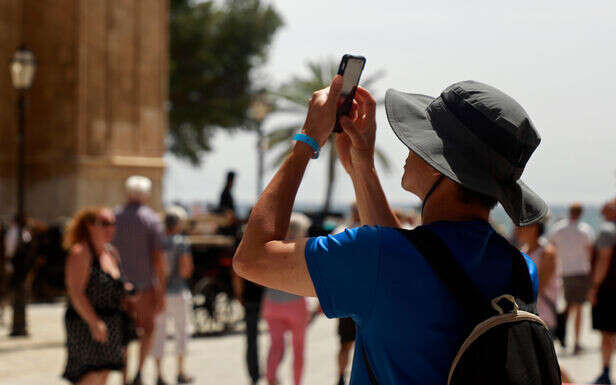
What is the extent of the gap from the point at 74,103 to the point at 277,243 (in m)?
18.5

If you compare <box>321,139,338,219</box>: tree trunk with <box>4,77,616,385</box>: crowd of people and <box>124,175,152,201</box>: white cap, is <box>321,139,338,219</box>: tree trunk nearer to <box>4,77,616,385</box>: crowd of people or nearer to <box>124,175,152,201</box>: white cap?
<box>124,175,152,201</box>: white cap

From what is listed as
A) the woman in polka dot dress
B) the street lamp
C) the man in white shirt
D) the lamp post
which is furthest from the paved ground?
the street lamp

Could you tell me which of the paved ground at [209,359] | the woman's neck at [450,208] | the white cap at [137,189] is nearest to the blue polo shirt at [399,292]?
the woman's neck at [450,208]

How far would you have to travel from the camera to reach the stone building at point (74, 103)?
63.9 feet

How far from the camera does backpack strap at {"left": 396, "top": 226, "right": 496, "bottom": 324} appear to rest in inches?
74.0

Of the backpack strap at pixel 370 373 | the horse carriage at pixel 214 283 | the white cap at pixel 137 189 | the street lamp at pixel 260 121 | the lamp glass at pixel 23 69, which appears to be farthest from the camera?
the street lamp at pixel 260 121

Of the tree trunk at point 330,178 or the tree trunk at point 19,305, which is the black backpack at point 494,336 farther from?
the tree trunk at point 330,178

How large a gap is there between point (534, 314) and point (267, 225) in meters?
0.66

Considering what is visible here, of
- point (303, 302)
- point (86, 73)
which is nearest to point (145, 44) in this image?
point (86, 73)

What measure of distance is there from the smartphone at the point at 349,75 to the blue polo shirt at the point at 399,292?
0.41 meters

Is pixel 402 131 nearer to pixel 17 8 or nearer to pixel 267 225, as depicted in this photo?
pixel 267 225

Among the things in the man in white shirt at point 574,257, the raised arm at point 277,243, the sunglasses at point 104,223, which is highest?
the raised arm at point 277,243

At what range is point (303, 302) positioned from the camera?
7.92 m

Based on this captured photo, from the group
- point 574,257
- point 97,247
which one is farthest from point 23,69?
point 574,257
